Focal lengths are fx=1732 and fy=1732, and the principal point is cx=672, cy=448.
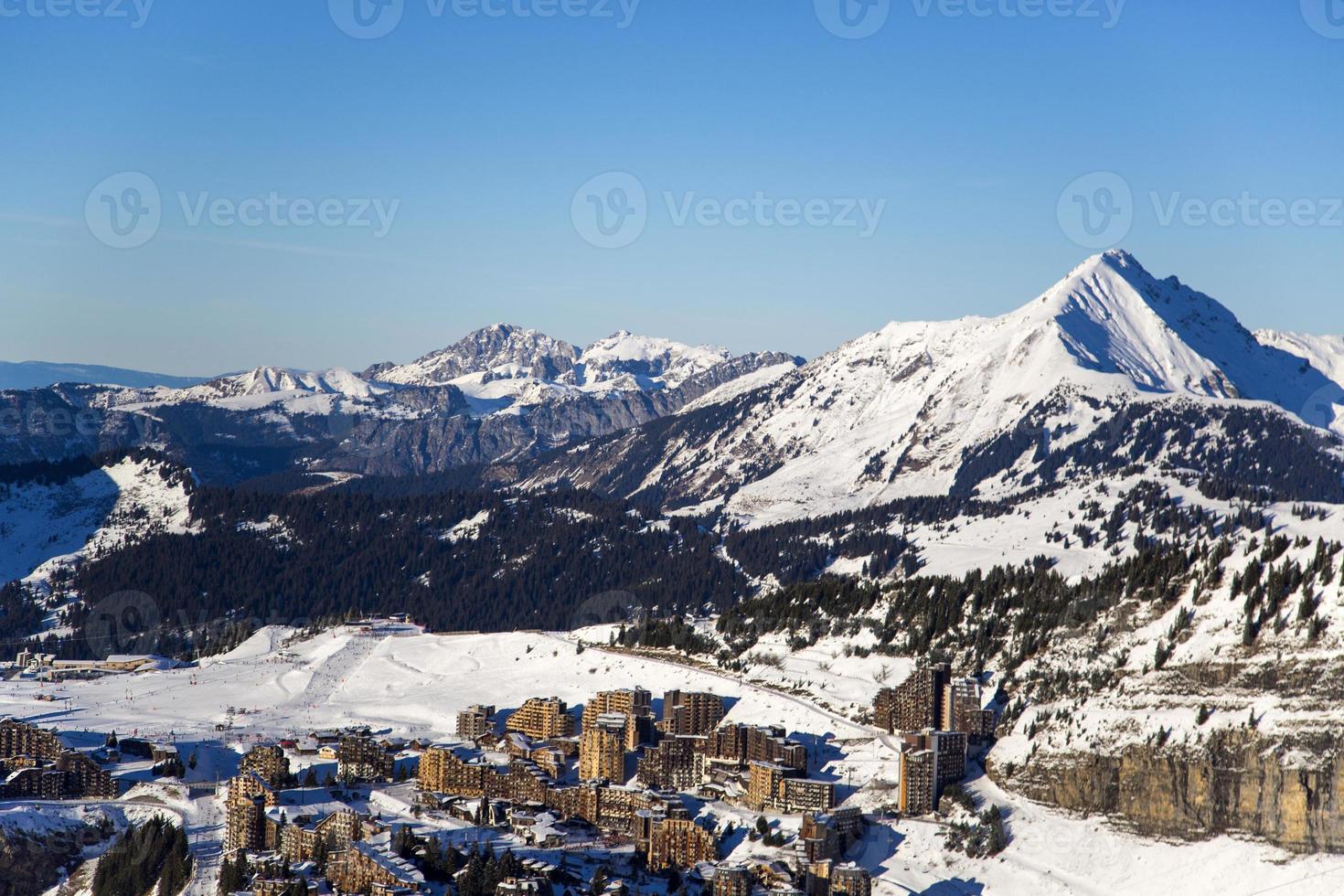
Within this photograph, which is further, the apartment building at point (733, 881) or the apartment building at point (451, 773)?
the apartment building at point (451, 773)

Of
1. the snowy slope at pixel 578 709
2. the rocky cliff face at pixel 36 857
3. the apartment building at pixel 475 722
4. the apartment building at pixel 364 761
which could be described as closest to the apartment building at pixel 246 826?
the snowy slope at pixel 578 709

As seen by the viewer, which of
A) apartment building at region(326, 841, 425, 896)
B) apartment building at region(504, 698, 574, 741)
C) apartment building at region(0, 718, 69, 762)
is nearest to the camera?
apartment building at region(326, 841, 425, 896)

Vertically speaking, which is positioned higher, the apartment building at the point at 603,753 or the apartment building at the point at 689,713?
the apartment building at the point at 689,713

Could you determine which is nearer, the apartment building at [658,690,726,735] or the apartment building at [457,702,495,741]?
the apartment building at [658,690,726,735]

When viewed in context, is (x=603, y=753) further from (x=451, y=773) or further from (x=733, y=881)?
(x=733, y=881)

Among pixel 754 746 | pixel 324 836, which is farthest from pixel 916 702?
pixel 324 836

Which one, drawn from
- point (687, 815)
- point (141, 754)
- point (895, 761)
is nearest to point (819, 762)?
point (895, 761)

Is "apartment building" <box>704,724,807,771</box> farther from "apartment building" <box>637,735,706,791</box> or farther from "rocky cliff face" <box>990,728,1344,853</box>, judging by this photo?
"rocky cliff face" <box>990,728,1344,853</box>

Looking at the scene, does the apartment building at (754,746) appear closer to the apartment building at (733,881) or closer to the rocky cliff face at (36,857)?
the apartment building at (733,881)

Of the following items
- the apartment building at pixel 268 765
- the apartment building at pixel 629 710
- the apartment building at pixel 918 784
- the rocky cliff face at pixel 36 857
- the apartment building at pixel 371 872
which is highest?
the apartment building at pixel 629 710

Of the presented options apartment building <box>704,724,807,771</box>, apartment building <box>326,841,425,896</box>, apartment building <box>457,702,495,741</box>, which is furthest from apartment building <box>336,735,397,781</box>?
apartment building <box>704,724,807,771</box>

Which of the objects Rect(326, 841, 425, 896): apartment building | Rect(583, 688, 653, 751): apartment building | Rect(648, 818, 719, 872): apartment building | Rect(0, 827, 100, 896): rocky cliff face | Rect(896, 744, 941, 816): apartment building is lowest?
Rect(0, 827, 100, 896): rocky cliff face
